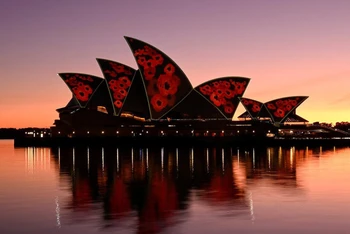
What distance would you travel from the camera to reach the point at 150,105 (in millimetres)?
101438

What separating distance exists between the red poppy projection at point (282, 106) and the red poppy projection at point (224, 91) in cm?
1705

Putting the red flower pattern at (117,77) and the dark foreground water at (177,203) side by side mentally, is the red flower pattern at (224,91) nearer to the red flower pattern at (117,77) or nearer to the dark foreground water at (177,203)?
the red flower pattern at (117,77)

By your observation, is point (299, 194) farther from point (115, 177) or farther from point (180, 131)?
point (180, 131)

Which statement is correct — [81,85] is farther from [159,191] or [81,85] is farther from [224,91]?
[159,191]

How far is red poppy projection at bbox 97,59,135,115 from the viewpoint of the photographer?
96.3 metres

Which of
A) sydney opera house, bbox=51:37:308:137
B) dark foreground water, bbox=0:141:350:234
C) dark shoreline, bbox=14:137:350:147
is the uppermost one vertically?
sydney opera house, bbox=51:37:308:137

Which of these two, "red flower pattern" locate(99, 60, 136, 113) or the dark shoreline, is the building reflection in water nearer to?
the dark shoreline

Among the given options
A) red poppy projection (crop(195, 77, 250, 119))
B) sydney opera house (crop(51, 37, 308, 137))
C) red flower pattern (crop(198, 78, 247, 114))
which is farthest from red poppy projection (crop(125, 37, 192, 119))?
red flower pattern (crop(198, 78, 247, 114))

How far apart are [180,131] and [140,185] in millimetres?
78580

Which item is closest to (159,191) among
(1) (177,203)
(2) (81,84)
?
(1) (177,203)

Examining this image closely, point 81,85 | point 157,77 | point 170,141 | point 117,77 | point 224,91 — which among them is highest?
point 117,77

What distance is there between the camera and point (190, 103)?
104 meters

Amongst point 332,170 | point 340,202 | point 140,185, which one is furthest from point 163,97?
point 340,202

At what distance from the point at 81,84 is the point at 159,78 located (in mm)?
15206
